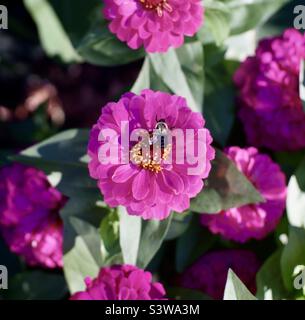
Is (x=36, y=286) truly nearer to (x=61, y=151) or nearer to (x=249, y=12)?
(x=61, y=151)

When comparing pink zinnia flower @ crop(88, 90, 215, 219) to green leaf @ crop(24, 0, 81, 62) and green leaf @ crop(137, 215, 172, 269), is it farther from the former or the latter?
green leaf @ crop(24, 0, 81, 62)

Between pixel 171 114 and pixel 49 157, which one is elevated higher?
pixel 171 114

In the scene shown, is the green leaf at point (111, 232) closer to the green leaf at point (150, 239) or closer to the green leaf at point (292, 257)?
the green leaf at point (150, 239)

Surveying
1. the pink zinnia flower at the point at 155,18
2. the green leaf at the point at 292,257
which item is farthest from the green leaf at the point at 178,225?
→ the pink zinnia flower at the point at 155,18

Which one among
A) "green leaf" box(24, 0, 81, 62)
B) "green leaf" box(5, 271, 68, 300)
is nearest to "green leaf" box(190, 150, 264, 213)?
"green leaf" box(5, 271, 68, 300)

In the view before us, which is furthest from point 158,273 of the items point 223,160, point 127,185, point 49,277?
point 127,185

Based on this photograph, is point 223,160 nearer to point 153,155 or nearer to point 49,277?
point 153,155

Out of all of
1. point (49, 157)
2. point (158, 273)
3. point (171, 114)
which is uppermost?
point (171, 114)
